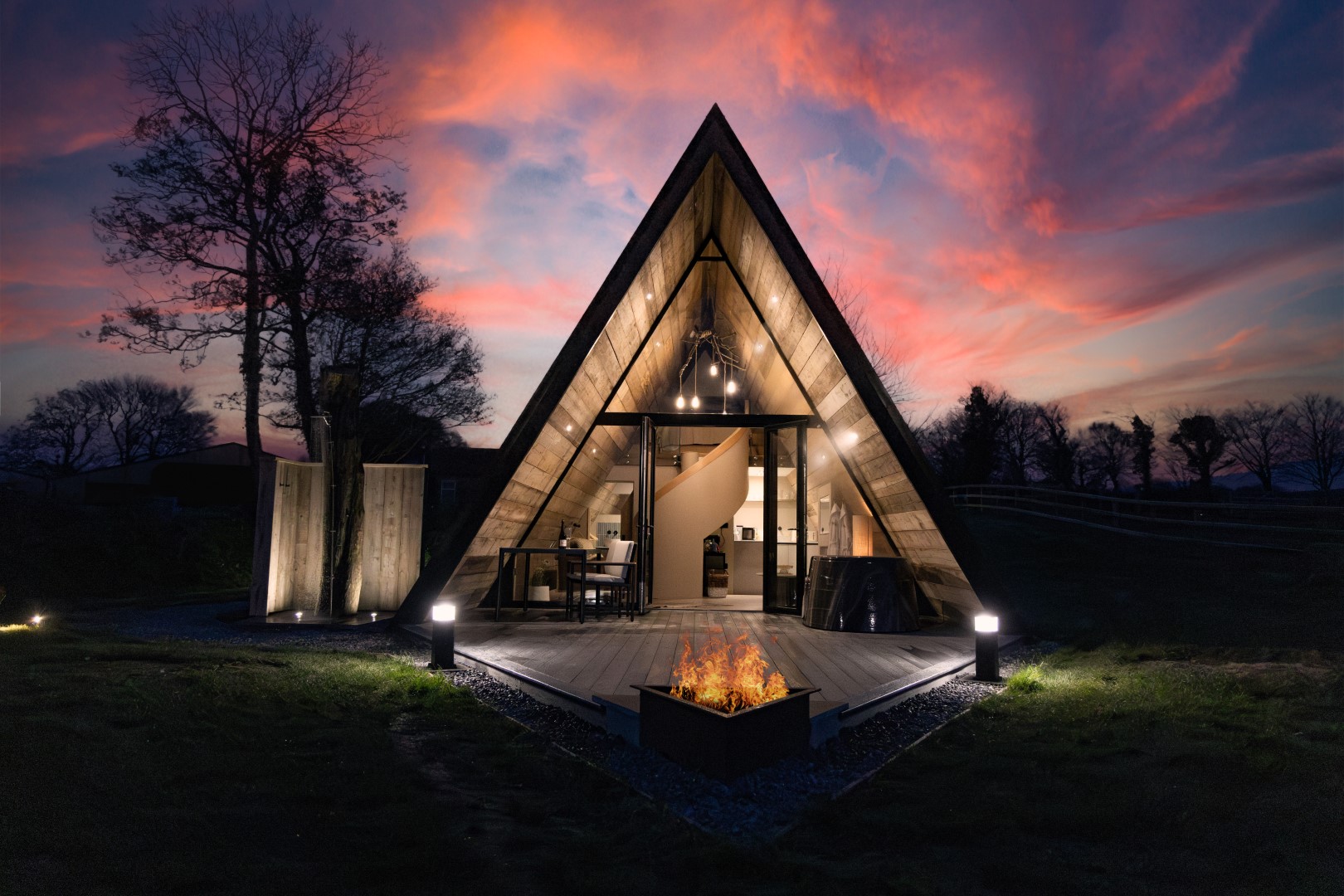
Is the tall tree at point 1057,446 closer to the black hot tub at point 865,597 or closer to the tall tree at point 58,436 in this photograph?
the black hot tub at point 865,597

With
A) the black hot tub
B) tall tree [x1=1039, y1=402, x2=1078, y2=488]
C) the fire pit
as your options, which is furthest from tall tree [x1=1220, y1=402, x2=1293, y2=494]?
the fire pit

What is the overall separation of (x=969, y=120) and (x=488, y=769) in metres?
9.34

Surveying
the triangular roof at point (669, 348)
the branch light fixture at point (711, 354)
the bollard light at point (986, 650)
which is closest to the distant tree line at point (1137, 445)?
the branch light fixture at point (711, 354)

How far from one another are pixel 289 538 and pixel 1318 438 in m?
29.5

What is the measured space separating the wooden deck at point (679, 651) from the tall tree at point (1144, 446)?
25.5 metres

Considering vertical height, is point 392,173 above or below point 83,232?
above

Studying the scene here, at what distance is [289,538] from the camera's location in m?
6.91

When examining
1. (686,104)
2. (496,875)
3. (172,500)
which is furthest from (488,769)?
(172,500)

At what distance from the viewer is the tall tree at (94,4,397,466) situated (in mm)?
9406

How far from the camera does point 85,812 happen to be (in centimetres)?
205

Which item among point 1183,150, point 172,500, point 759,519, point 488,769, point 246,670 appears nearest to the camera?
point 488,769

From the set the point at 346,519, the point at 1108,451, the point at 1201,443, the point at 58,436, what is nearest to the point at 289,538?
the point at 346,519

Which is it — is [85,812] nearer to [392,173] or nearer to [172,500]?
[392,173]

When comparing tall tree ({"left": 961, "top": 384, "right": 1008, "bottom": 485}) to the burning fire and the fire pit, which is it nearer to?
the burning fire
